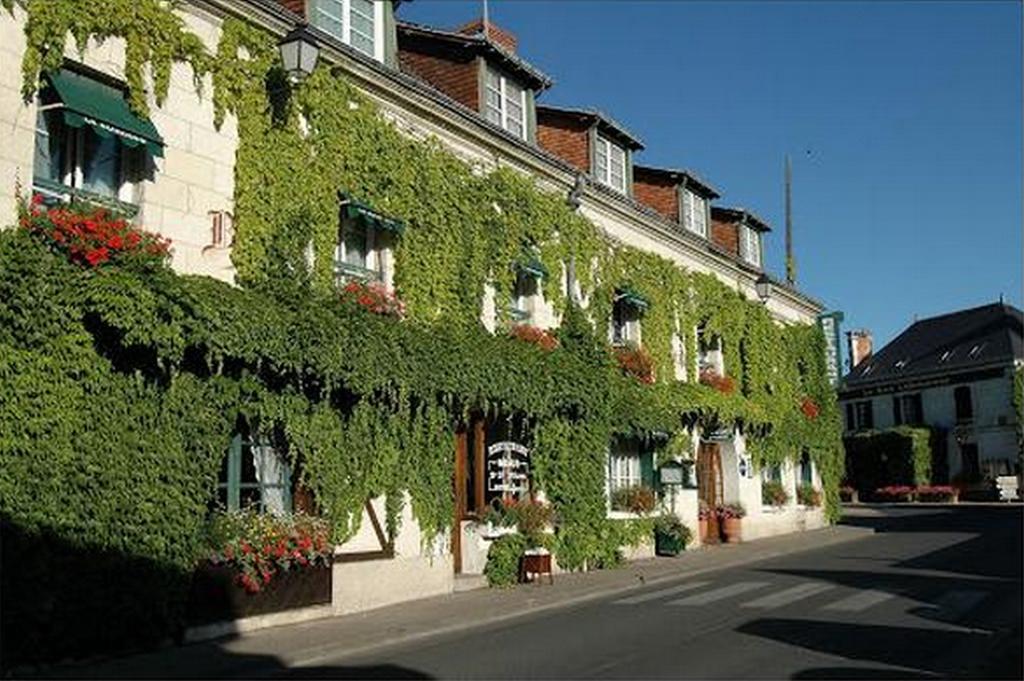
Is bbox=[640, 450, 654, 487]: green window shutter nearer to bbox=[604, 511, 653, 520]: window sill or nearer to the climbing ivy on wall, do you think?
bbox=[604, 511, 653, 520]: window sill

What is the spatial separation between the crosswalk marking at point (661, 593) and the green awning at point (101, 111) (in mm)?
8248

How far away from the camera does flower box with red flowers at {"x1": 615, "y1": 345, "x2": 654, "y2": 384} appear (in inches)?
794

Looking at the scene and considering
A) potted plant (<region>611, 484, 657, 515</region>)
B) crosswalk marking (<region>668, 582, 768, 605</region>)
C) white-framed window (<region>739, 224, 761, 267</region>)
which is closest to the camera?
crosswalk marking (<region>668, 582, 768, 605</region>)

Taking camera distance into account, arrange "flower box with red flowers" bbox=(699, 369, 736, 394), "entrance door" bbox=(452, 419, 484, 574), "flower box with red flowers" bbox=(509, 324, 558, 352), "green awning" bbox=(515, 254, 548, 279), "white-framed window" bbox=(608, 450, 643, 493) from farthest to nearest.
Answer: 1. "flower box with red flowers" bbox=(699, 369, 736, 394)
2. "white-framed window" bbox=(608, 450, 643, 493)
3. "green awning" bbox=(515, 254, 548, 279)
4. "flower box with red flowers" bbox=(509, 324, 558, 352)
5. "entrance door" bbox=(452, 419, 484, 574)

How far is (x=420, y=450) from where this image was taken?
1434 cm

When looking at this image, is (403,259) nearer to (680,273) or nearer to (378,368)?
(378,368)

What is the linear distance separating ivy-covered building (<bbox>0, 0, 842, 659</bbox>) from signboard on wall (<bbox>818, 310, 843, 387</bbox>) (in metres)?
10.3

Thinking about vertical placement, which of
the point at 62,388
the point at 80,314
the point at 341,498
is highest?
the point at 80,314

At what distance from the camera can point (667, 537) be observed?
67.2ft

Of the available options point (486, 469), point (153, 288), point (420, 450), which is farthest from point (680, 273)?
point (153, 288)

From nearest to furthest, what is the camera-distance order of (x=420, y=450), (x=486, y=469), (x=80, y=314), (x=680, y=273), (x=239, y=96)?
1. (x=80, y=314)
2. (x=239, y=96)
3. (x=420, y=450)
4. (x=486, y=469)
5. (x=680, y=273)

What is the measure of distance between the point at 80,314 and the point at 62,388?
0.72 m

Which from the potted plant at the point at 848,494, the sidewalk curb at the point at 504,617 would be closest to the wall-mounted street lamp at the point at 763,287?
the sidewalk curb at the point at 504,617

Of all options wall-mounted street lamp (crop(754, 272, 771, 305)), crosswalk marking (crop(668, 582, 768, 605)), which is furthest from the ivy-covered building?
wall-mounted street lamp (crop(754, 272, 771, 305))
